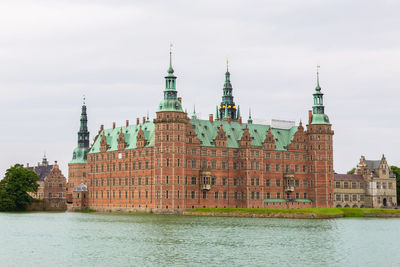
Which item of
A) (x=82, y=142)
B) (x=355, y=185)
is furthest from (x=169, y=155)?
(x=355, y=185)

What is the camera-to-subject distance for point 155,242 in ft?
206

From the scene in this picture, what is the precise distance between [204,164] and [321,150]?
27522mm

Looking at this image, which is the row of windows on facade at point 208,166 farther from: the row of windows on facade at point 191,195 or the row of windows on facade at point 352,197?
the row of windows on facade at point 352,197

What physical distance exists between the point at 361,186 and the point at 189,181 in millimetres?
50820

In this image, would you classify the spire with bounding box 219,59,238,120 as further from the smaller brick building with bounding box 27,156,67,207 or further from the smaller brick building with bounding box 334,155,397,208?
the smaller brick building with bounding box 27,156,67,207

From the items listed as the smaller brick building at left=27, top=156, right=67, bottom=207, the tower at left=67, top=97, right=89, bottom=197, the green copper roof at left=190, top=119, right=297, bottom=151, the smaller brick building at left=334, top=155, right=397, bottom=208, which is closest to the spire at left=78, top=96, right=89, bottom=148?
the tower at left=67, top=97, right=89, bottom=197

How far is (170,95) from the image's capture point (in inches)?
4791

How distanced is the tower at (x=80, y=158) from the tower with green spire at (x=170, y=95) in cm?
4335

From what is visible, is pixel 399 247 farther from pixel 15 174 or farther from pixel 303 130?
pixel 15 174

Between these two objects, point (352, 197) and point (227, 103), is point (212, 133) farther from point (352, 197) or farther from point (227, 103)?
point (352, 197)

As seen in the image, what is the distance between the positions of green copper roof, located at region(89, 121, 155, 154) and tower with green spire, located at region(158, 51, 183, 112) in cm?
991

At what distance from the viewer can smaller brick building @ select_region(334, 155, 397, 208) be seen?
152375mm

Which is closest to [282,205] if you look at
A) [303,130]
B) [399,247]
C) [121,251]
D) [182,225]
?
[303,130]

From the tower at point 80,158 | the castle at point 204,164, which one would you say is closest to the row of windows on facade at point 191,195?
the castle at point 204,164
